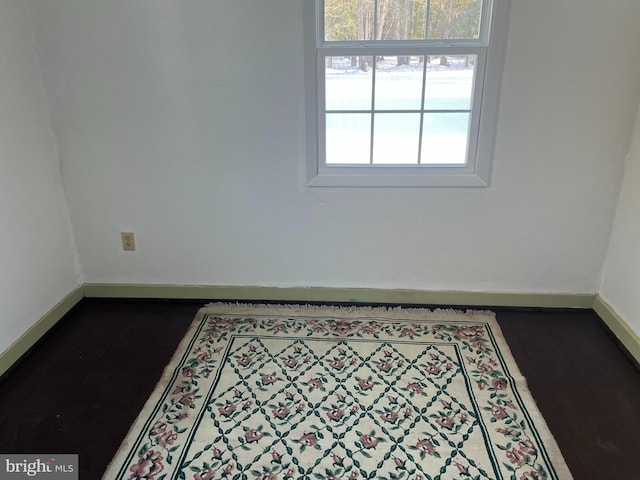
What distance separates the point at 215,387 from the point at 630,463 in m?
1.61

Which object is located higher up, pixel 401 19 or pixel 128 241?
pixel 401 19

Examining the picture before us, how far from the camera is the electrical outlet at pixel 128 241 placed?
267 cm

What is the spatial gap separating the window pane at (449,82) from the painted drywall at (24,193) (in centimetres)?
198

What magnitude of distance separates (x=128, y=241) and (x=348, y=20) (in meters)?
1.70

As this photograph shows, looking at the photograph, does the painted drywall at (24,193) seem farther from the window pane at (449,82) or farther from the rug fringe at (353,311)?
the window pane at (449,82)

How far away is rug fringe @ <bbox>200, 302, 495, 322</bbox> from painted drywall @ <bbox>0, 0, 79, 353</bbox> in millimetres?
847

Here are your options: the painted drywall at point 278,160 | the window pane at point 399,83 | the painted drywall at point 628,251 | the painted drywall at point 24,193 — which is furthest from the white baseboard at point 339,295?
the window pane at point 399,83

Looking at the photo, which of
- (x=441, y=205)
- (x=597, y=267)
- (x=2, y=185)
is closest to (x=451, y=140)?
(x=441, y=205)

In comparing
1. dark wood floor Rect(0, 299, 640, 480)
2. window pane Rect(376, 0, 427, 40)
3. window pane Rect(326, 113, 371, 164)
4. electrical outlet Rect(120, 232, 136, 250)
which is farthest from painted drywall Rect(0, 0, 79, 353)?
window pane Rect(376, 0, 427, 40)

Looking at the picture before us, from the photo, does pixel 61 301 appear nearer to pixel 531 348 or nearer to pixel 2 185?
pixel 2 185

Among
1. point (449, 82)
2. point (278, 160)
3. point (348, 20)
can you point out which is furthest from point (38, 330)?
point (449, 82)

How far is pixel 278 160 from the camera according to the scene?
2.48 meters

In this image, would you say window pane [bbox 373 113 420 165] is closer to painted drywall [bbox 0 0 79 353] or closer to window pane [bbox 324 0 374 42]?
window pane [bbox 324 0 374 42]

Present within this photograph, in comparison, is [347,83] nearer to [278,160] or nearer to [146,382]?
[278,160]
